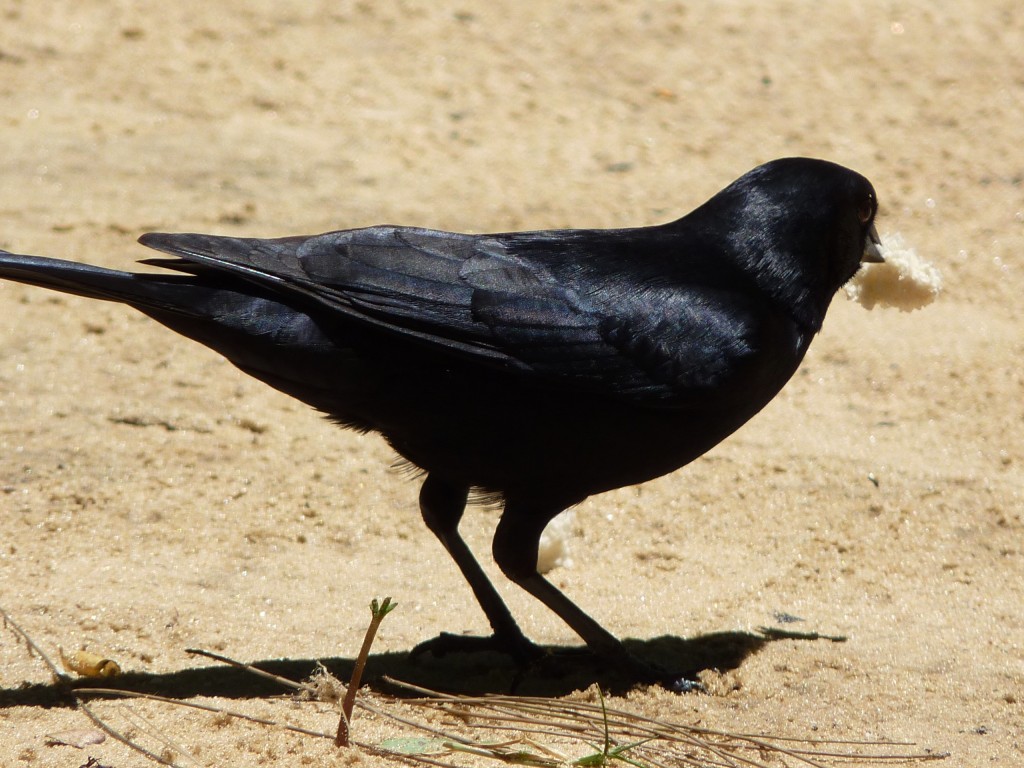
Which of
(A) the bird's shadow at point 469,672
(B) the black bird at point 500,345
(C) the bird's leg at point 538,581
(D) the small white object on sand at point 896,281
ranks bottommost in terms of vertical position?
(A) the bird's shadow at point 469,672

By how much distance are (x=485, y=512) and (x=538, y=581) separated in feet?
3.03

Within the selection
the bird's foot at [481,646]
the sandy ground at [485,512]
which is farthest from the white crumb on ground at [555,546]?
the bird's foot at [481,646]

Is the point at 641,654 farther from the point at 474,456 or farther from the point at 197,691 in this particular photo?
the point at 197,691

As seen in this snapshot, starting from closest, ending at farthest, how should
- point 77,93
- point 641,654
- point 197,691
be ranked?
point 197,691
point 641,654
point 77,93

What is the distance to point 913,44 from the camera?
9.07 m

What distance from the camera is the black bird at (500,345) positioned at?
3777mm

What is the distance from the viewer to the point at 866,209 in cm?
444

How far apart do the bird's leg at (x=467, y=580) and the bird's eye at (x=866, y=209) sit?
5.55ft

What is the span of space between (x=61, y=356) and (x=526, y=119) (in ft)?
12.4

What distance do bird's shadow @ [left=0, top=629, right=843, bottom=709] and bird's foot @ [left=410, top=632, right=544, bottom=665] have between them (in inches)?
1.3

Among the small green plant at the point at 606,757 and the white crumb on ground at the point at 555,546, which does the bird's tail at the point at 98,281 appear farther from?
the small green plant at the point at 606,757

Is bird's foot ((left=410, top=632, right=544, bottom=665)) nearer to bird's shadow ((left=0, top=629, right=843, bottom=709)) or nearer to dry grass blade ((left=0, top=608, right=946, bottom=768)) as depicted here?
bird's shadow ((left=0, top=629, right=843, bottom=709))

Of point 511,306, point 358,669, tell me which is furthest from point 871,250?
point 358,669

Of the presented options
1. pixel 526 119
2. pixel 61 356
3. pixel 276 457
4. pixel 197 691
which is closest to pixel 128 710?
pixel 197 691
